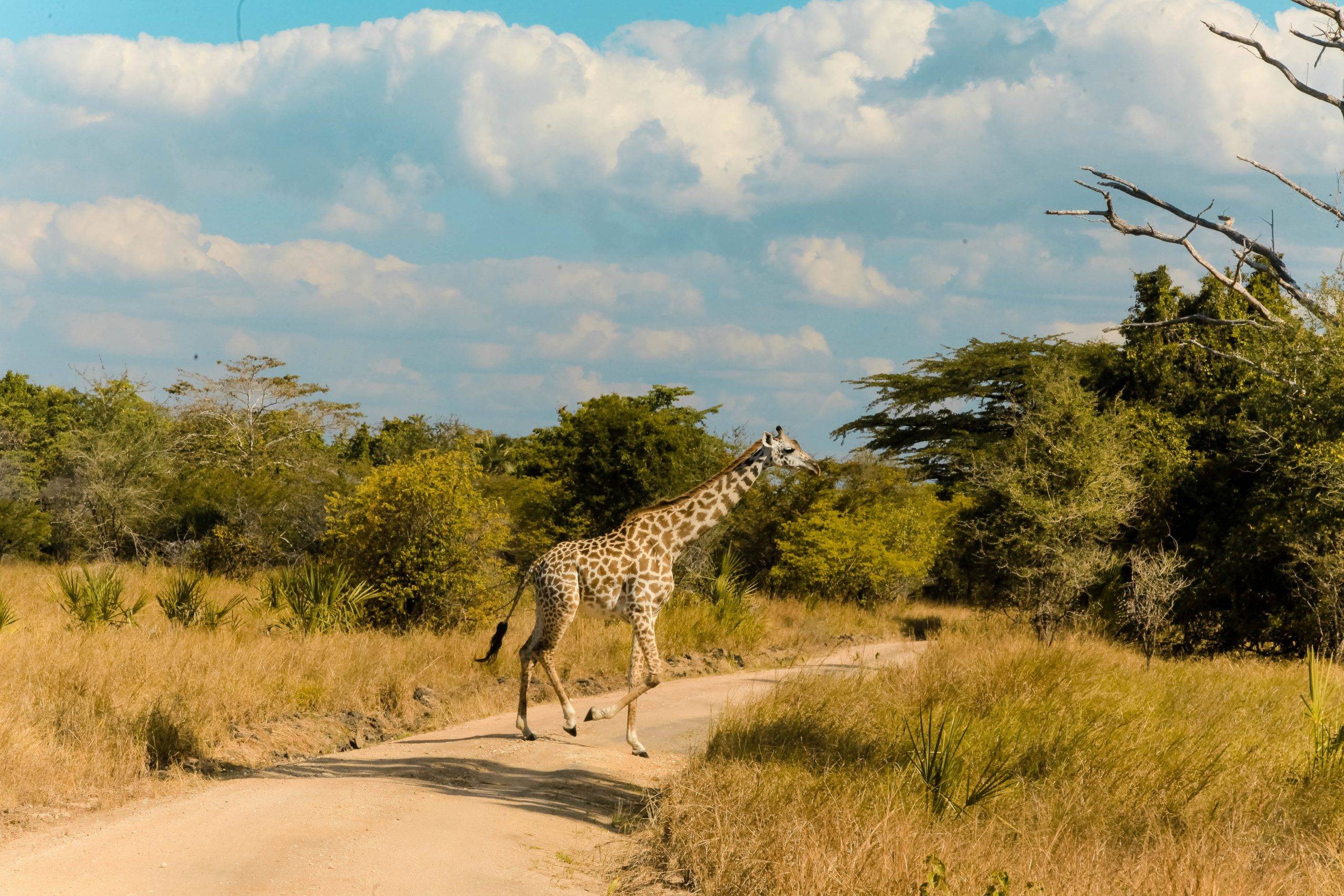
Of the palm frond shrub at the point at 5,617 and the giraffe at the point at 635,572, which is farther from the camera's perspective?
the palm frond shrub at the point at 5,617

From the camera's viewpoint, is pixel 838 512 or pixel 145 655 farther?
pixel 838 512

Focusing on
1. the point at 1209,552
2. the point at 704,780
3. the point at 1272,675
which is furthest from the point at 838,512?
the point at 704,780

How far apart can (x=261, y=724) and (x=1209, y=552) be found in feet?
59.0

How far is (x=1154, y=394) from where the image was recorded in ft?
85.3

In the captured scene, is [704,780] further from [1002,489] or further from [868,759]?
[1002,489]

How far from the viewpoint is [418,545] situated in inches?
694

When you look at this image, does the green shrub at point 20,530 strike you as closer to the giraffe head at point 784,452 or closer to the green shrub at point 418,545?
the green shrub at point 418,545

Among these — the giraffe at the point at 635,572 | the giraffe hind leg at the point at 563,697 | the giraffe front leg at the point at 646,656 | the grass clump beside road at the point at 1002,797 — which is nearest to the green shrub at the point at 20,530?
the giraffe at the point at 635,572

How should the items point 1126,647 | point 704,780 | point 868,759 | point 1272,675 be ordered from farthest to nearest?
point 1126,647
point 1272,675
point 868,759
point 704,780

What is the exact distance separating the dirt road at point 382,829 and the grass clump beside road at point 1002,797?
3.01 feet

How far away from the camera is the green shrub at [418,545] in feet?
57.5

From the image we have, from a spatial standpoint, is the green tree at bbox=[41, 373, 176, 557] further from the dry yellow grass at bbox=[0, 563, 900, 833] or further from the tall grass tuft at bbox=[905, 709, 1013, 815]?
the tall grass tuft at bbox=[905, 709, 1013, 815]

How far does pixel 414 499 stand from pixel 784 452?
8.38 meters

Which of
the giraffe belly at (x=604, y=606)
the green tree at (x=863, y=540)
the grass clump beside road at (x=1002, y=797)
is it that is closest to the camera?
the grass clump beside road at (x=1002, y=797)
